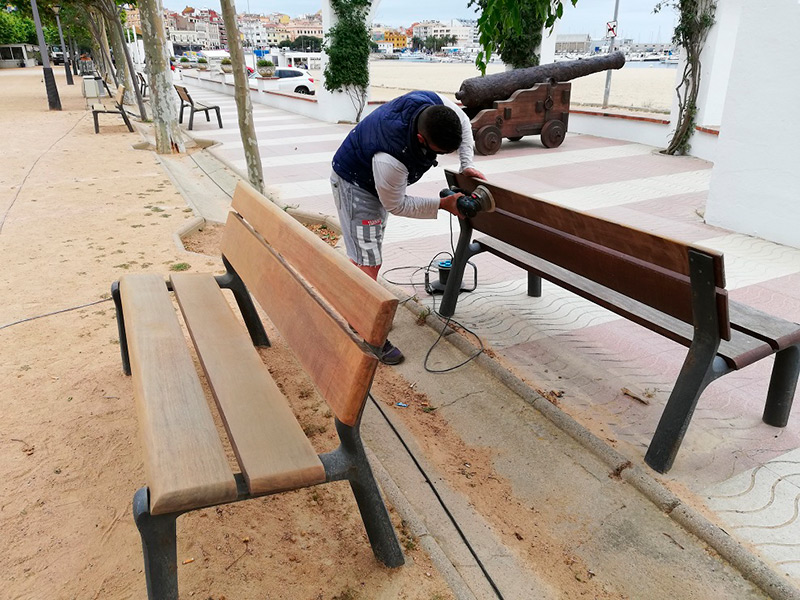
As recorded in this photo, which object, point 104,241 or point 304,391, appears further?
point 104,241

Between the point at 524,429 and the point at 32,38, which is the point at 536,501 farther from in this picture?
the point at 32,38

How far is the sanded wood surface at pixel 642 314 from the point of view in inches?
103

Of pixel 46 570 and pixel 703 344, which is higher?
pixel 703 344

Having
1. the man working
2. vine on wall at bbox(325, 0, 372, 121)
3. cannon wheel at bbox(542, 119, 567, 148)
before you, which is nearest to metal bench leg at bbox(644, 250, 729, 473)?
the man working

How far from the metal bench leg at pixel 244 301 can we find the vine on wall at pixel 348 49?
1257 cm

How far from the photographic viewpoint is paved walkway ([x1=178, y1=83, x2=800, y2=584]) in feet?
8.42

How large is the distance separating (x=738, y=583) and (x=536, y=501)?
78cm

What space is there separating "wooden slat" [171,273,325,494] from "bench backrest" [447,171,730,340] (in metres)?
1.66

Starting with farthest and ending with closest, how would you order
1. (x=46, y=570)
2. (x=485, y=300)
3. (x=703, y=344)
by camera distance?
(x=485, y=300) < (x=703, y=344) < (x=46, y=570)

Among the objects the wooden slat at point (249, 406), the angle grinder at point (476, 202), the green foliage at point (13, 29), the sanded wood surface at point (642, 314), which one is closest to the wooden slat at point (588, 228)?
the angle grinder at point (476, 202)

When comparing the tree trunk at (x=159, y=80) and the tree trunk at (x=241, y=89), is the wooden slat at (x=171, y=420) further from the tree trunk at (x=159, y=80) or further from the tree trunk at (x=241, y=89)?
the tree trunk at (x=159, y=80)

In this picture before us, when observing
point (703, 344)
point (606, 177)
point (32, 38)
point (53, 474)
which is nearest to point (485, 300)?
point (703, 344)

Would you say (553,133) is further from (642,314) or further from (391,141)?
(642,314)

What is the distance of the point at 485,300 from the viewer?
461 centimetres
